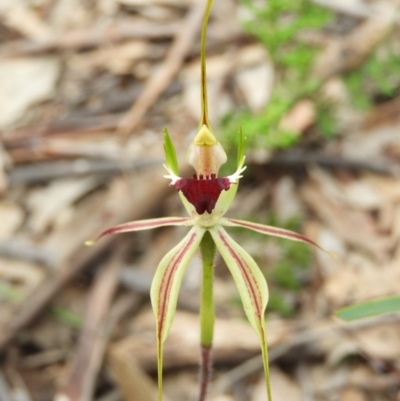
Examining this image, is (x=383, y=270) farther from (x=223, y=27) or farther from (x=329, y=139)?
(x=223, y=27)

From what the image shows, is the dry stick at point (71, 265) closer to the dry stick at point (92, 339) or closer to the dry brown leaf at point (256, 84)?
the dry stick at point (92, 339)

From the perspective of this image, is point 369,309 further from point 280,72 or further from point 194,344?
point 280,72

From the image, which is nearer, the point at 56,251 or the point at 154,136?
the point at 56,251

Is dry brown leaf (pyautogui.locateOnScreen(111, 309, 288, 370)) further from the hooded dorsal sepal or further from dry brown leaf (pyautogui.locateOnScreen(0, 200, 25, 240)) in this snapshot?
the hooded dorsal sepal

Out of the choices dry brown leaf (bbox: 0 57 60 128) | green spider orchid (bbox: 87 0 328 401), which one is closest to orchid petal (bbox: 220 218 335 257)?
green spider orchid (bbox: 87 0 328 401)

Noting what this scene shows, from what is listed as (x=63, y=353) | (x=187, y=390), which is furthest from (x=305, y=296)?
(x=63, y=353)

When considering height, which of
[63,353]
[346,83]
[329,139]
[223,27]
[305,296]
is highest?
[223,27]

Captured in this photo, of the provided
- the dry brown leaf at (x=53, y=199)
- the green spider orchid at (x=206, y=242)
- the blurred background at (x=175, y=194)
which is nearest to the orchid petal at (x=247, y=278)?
the green spider orchid at (x=206, y=242)
